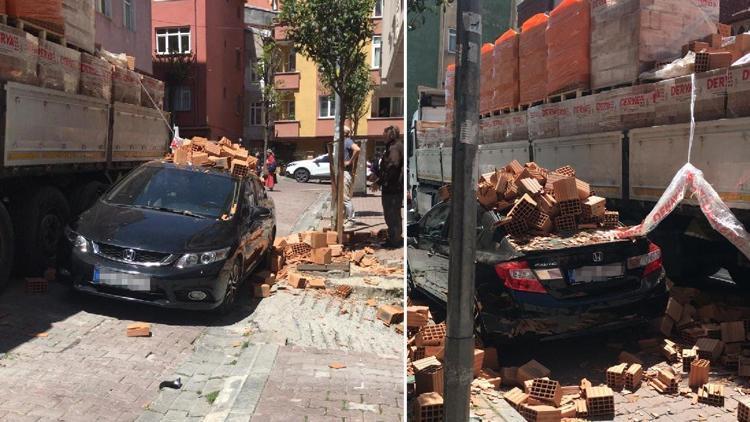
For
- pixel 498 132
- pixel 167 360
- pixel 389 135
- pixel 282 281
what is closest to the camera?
pixel 167 360

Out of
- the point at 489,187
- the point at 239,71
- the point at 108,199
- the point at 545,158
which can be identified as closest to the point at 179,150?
the point at 108,199

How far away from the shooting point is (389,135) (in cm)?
1070

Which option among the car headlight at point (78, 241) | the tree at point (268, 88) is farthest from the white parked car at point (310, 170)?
the car headlight at point (78, 241)

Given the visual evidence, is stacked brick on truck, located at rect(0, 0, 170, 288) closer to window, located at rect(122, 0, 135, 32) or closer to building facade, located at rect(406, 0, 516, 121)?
building facade, located at rect(406, 0, 516, 121)

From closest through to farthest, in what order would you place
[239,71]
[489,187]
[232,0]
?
[489,187] < [232,0] < [239,71]

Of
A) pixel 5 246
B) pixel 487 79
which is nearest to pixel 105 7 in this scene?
pixel 5 246

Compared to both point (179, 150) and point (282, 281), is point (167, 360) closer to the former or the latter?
point (282, 281)

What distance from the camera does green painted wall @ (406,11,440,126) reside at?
5.86m

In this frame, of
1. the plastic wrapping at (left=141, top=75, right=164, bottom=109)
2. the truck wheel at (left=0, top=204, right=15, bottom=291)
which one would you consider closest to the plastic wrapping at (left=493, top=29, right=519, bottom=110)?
the plastic wrapping at (left=141, top=75, right=164, bottom=109)

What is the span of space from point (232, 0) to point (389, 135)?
14412mm

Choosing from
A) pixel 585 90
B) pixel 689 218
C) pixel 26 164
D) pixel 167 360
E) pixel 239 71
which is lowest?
pixel 167 360

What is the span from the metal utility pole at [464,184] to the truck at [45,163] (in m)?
4.76

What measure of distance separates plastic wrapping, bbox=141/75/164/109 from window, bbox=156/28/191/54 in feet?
22.0

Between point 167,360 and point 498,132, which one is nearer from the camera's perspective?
point 167,360
